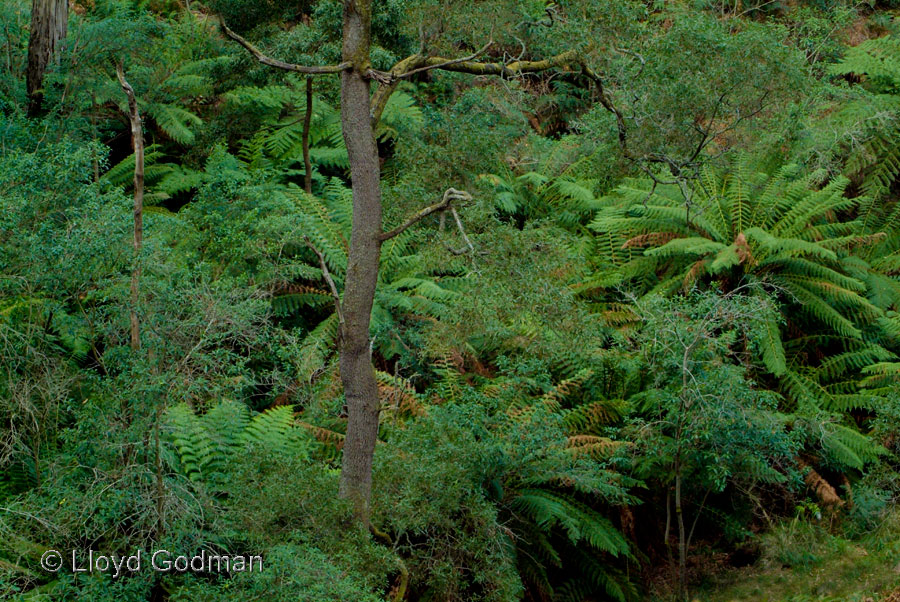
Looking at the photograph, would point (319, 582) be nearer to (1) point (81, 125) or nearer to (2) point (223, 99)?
(1) point (81, 125)

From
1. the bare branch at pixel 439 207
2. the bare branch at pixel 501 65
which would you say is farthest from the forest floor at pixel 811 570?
the bare branch at pixel 501 65

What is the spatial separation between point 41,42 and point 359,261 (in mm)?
8549

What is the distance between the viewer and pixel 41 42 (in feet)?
39.5

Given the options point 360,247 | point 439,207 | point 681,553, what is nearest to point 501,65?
point 439,207

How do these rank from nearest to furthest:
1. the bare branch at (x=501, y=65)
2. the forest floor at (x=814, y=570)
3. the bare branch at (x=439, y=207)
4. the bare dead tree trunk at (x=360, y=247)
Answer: the bare branch at (x=439, y=207), the bare dead tree trunk at (x=360, y=247), the bare branch at (x=501, y=65), the forest floor at (x=814, y=570)

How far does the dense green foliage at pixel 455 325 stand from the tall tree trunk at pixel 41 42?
0.84 ft

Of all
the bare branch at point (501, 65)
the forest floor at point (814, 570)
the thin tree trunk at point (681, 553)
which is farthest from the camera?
the thin tree trunk at point (681, 553)

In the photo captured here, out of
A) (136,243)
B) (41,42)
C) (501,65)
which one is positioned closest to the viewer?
Result: (136,243)

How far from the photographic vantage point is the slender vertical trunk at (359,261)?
6.03 m

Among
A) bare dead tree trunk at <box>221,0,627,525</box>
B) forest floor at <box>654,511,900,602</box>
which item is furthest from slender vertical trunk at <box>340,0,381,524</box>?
forest floor at <box>654,511,900,602</box>

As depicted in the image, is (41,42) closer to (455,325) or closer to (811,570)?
(455,325)

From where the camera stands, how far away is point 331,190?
12172 millimetres

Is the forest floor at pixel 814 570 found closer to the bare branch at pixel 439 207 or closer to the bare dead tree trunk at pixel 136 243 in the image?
the bare branch at pixel 439 207

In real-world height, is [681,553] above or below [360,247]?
below
